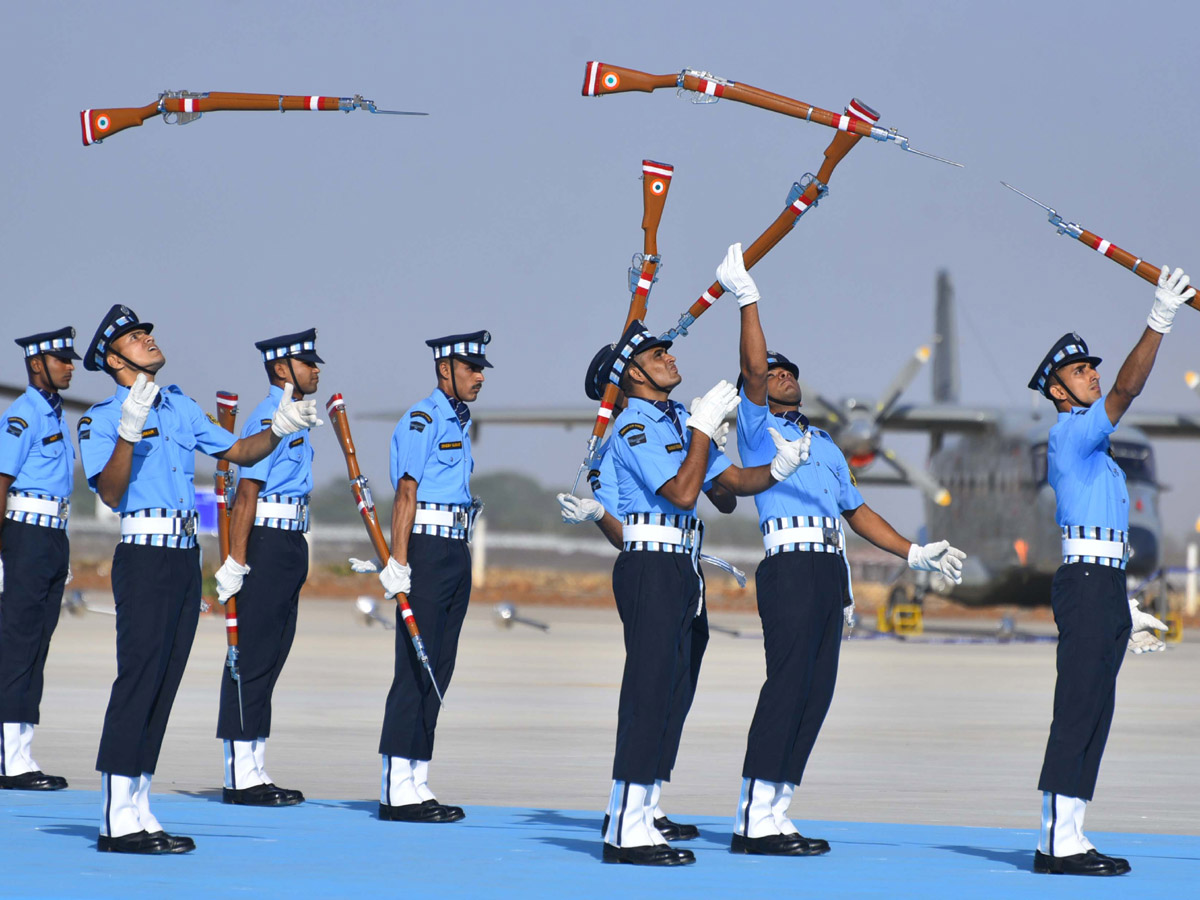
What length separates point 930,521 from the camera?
33938 millimetres

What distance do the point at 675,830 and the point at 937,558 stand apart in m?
1.62

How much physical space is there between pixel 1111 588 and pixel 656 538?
179 centimetres

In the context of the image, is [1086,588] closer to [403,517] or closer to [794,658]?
[794,658]

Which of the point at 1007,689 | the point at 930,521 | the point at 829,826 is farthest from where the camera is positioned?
the point at 930,521

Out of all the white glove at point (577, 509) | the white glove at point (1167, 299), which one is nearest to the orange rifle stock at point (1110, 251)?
the white glove at point (1167, 299)

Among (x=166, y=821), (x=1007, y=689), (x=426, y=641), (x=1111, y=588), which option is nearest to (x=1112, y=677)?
(x=1111, y=588)

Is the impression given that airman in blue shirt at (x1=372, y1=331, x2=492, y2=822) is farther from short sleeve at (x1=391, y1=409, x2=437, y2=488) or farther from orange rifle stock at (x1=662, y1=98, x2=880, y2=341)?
orange rifle stock at (x1=662, y1=98, x2=880, y2=341)

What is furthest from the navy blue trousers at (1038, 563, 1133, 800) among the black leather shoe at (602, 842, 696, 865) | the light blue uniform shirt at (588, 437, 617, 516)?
the light blue uniform shirt at (588, 437, 617, 516)

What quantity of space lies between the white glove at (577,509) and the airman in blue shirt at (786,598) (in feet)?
2.32

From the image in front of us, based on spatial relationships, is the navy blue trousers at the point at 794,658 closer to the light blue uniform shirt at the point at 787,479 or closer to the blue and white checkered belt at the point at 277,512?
the light blue uniform shirt at the point at 787,479

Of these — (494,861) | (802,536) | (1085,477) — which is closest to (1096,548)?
(1085,477)

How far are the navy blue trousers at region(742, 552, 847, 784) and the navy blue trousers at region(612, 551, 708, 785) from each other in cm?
33

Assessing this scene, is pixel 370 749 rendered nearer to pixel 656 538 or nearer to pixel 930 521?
pixel 656 538

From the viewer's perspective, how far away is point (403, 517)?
26.5 ft
